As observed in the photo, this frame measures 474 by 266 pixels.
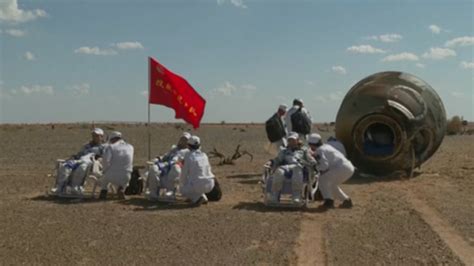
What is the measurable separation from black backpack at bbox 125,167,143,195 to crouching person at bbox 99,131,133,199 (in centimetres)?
65

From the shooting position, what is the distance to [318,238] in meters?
8.80

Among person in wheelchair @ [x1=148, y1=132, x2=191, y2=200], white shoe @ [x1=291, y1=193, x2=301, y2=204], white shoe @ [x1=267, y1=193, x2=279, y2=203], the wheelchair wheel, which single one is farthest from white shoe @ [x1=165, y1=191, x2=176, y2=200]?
the wheelchair wheel

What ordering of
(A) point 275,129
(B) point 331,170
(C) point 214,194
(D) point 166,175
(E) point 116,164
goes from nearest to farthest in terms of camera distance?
(B) point 331,170
(D) point 166,175
(E) point 116,164
(C) point 214,194
(A) point 275,129

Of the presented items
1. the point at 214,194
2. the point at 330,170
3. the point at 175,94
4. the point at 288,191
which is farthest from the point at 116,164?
the point at 330,170

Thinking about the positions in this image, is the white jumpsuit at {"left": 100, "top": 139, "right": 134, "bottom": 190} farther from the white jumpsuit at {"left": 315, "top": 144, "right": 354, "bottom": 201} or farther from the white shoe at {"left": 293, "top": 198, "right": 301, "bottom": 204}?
the white jumpsuit at {"left": 315, "top": 144, "right": 354, "bottom": 201}

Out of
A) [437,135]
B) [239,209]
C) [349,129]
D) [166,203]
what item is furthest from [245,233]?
[437,135]

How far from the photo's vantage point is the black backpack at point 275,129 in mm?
15297

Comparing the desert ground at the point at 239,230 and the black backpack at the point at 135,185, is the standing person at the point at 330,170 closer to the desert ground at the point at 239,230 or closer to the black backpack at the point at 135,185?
the desert ground at the point at 239,230

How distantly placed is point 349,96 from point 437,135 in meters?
2.66

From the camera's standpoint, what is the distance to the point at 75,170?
39.3 ft

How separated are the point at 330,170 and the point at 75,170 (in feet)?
16.9

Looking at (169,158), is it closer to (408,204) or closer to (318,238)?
(318,238)

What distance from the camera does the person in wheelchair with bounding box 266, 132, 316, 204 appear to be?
1103 centimetres

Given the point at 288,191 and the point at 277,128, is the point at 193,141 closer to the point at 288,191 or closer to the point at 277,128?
the point at 288,191
